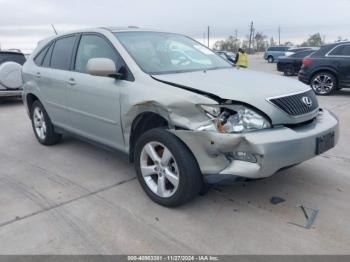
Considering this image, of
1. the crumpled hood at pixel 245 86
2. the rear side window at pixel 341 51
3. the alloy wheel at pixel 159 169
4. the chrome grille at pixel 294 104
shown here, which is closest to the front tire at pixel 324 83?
the rear side window at pixel 341 51

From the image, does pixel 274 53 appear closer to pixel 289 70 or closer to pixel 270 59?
pixel 270 59

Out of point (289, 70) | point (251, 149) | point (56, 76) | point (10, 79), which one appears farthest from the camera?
point (289, 70)

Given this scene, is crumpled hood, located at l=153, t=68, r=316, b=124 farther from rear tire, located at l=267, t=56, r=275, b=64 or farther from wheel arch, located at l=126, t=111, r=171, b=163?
rear tire, located at l=267, t=56, r=275, b=64

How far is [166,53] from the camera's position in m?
3.82

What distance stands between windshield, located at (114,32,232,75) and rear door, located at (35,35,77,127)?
1.03 m

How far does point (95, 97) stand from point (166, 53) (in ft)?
3.14

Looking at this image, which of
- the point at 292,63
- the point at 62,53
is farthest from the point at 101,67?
the point at 292,63

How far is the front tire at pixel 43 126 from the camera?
16.8 ft

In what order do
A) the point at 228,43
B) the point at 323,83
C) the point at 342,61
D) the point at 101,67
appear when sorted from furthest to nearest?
the point at 228,43 < the point at 323,83 < the point at 342,61 < the point at 101,67

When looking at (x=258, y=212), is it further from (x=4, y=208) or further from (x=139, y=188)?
(x=4, y=208)

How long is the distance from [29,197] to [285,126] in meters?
2.67

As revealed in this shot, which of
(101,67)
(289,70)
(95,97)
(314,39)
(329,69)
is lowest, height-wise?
(289,70)

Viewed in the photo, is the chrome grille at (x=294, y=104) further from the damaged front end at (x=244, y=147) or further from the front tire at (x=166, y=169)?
the front tire at (x=166, y=169)

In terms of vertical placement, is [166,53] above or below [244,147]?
above
